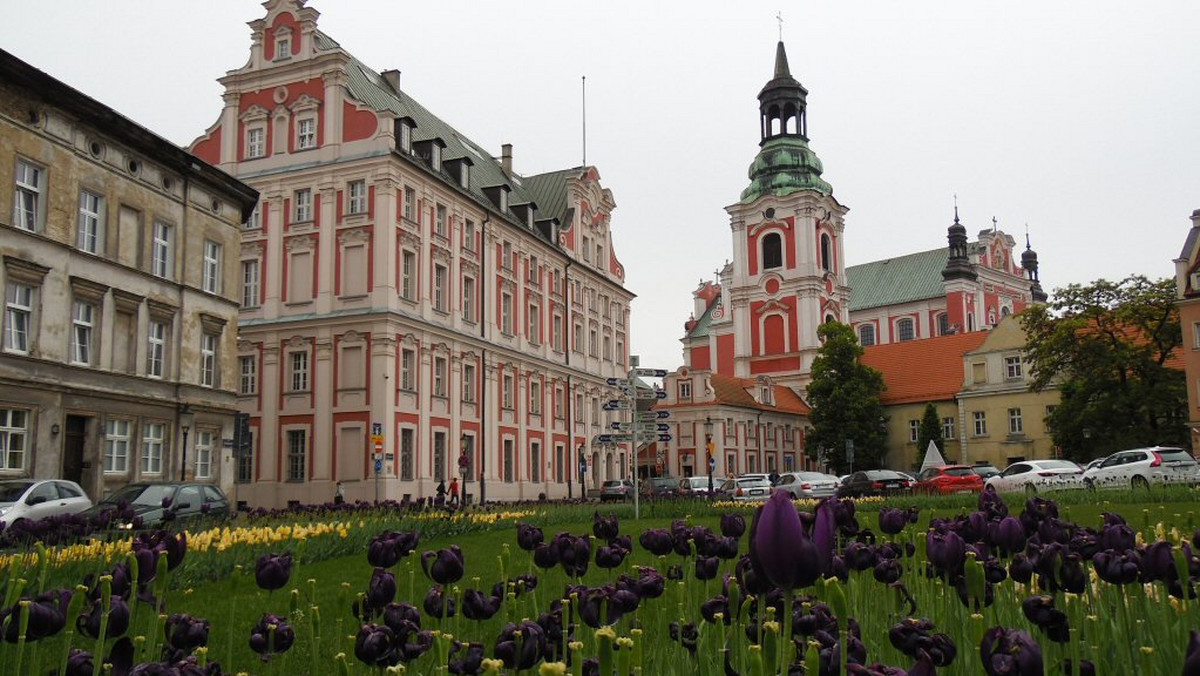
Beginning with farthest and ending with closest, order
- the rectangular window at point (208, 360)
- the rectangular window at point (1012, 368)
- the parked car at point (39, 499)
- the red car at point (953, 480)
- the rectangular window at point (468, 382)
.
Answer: the rectangular window at point (1012, 368), the rectangular window at point (468, 382), the red car at point (953, 480), the rectangular window at point (208, 360), the parked car at point (39, 499)

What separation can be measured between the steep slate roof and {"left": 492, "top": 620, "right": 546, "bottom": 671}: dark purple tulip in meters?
73.6

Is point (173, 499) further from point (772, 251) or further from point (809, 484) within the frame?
point (772, 251)

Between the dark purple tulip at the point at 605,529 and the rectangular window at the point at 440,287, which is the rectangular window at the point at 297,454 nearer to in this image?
the rectangular window at the point at 440,287

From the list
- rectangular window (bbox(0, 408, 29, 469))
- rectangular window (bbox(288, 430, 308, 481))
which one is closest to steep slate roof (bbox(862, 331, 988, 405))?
rectangular window (bbox(288, 430, 308, 481))

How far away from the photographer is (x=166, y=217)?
3080cm

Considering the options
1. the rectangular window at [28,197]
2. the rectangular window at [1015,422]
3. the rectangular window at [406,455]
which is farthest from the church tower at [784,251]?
the rectangular window at [28,197]

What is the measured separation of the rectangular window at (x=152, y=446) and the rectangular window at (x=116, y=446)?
2.28ft

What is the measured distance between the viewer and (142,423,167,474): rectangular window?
2948 cm

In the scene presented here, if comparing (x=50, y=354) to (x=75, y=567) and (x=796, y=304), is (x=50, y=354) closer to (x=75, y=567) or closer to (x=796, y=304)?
(x=75, y=567)

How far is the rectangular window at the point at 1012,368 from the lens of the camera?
6688 centimetres

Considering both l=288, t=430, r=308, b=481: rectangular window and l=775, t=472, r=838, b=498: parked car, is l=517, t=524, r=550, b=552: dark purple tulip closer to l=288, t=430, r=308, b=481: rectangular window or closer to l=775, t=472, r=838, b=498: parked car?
l=775, t=472, r=838, b=498: parked car

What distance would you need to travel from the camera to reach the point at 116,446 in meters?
28.3

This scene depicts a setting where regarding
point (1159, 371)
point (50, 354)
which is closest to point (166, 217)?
point (50, 354)

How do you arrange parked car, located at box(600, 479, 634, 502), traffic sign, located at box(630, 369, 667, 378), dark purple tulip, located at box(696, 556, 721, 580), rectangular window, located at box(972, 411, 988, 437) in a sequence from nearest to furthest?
dark purple tulip, located at box(696, 556, 721, 580) → traffic sign, located at box(630, 369, 667, 378) → parked car, located at box(600, 479, 634, 502) → rectangular window, located at box(972, 411, 988, 437)
